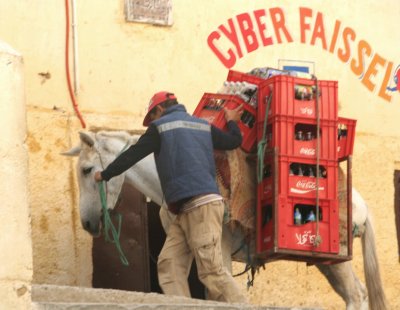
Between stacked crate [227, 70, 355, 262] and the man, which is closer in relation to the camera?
the man

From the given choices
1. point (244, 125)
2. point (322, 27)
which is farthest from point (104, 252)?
point (322, 27)

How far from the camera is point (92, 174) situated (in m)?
11.7

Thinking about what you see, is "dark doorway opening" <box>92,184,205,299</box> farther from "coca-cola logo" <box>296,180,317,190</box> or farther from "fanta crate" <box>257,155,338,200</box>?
"coca-cola logo" <box>296,180,317,190</box>

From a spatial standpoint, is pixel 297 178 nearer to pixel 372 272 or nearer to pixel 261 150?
pixel 261 150

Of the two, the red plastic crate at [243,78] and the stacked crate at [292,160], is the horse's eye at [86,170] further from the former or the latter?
the red plastic crate at [243,78]

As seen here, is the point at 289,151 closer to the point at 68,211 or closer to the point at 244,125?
the point at 244,125

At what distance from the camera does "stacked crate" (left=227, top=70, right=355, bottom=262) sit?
36.6 feet

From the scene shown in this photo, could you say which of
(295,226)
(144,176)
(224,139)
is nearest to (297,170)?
(295,226)

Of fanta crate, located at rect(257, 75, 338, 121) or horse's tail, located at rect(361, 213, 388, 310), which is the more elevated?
fanta crate, located at rect(257, 75, 338, 121)

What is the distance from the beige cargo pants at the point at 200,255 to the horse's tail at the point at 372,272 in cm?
257

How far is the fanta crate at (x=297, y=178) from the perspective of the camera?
11.1 meters

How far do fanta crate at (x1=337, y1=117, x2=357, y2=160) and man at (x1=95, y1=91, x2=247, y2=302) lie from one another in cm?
147

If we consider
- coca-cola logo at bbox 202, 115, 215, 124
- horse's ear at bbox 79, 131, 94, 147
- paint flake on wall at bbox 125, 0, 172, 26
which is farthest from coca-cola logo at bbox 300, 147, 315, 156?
paint flake on wall at bbox 125, 0, 172, 26

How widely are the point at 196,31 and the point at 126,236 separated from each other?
1.96 metres
